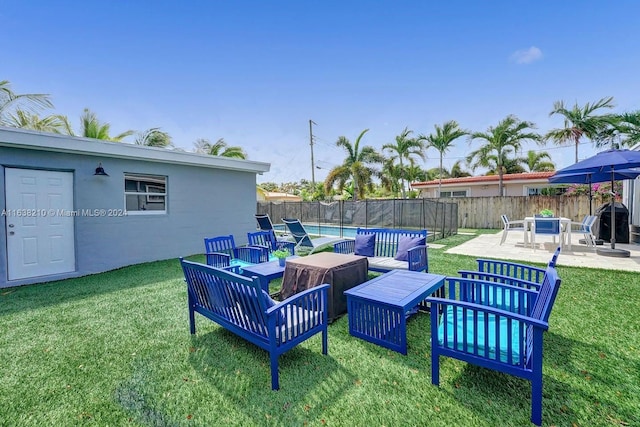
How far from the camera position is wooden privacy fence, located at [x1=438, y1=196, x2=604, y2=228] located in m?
13.2

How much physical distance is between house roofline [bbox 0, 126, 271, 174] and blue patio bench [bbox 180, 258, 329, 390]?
16.0 feet

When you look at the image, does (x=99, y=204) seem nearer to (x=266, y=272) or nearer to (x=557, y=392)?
(x=266, y=272)

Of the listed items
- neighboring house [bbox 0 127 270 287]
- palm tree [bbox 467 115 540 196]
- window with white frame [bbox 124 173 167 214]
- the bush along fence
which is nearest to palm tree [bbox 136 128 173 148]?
the bush along fence

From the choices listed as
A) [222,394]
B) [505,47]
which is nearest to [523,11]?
[505,47]

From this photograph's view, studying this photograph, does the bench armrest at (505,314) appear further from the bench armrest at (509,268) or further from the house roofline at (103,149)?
the house roofline at (103,149)

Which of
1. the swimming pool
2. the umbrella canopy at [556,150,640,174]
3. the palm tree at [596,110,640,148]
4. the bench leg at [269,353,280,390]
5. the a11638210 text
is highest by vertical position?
the palm tree at [596,110,640,148]

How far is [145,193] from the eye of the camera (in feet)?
23.5

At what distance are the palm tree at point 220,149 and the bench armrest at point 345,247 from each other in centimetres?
1104

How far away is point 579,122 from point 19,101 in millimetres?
24866

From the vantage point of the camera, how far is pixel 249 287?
7.38ft

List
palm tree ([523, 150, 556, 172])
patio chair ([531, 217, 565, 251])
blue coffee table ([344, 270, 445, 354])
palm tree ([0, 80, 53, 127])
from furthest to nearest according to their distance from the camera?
palm tree ([523, 150, 556, 172]) < palm tree ([0, 80, 53, 127]) < patio chair ([531, 217, 565, 251]) < blue coffee table ([344, 270, 445, 354])

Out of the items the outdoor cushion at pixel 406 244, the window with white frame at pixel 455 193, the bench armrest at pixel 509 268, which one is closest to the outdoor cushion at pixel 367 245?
the outdoor cushion at pixel 406 244

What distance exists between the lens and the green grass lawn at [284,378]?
1939 mm

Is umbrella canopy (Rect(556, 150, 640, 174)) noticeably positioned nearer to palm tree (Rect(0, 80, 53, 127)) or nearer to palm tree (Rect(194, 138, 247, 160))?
palm tree (Rect(194, 138, 247, 160))
